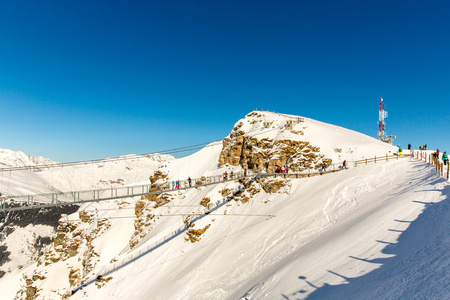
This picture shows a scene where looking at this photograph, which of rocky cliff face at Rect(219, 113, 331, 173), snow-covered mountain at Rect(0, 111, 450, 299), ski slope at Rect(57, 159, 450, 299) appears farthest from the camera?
rocky cliff face at Rect(219, 113, 331, 173)

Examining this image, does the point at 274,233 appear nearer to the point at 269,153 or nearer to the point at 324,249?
the point at 324,249

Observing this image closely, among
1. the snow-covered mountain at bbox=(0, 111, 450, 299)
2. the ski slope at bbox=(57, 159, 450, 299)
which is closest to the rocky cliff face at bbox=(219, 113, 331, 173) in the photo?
the snow-covered mountain at bbox=(0, 111, 450, 299)

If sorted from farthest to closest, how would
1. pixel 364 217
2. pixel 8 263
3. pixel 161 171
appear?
pixel 8 263 < pixel 161 171 < pixel 364 217

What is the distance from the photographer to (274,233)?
26.7m

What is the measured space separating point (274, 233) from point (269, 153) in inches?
762

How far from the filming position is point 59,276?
54.7m

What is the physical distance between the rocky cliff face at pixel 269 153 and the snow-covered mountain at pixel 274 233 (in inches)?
8.2

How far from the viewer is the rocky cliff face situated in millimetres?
39000

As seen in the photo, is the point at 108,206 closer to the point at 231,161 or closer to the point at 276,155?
the point at 231,161

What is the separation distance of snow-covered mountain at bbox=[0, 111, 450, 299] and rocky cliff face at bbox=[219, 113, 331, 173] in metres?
0.21

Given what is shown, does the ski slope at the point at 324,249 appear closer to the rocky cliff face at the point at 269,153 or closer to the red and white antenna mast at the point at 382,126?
the rocky cliff face at the point at 269,153

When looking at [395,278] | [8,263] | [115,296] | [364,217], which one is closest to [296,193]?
[364,217]

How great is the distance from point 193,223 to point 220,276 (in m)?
12.9

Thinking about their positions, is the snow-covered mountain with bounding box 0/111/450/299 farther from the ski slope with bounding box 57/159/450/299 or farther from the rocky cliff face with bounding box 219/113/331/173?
the rocky cliff face with bounding box 219/113/331/173
